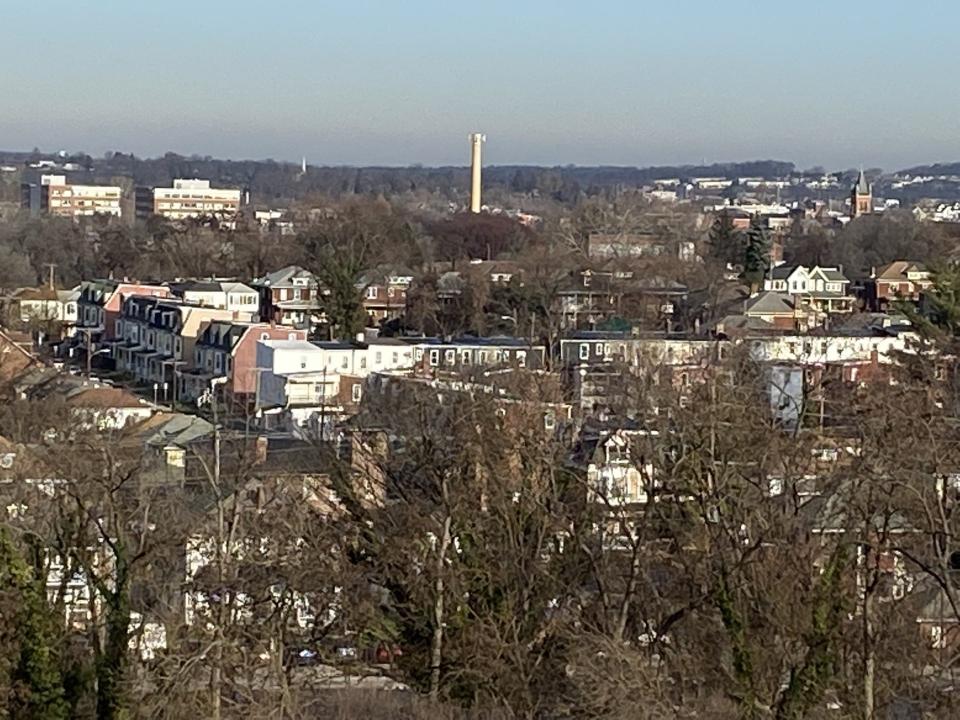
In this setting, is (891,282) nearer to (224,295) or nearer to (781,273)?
(781,273)

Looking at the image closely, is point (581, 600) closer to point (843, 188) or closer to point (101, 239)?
point (101, 239)

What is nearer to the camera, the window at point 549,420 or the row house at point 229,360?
the window at point 549,420

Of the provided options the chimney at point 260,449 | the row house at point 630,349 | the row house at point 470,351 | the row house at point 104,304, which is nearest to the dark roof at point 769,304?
the row house at point 630,349

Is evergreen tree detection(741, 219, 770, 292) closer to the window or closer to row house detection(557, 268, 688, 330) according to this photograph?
row house detection(557, 268, 688, 330)

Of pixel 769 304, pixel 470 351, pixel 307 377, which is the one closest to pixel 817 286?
pixel 769 304

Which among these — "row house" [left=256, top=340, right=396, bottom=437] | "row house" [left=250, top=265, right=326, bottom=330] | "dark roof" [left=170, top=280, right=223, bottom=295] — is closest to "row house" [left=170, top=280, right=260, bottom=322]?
"dark roof" [left=170, top=280, right=223, bottom=295]

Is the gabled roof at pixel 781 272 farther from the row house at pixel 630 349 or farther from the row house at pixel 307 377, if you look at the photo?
the row house at pixel 307 377
